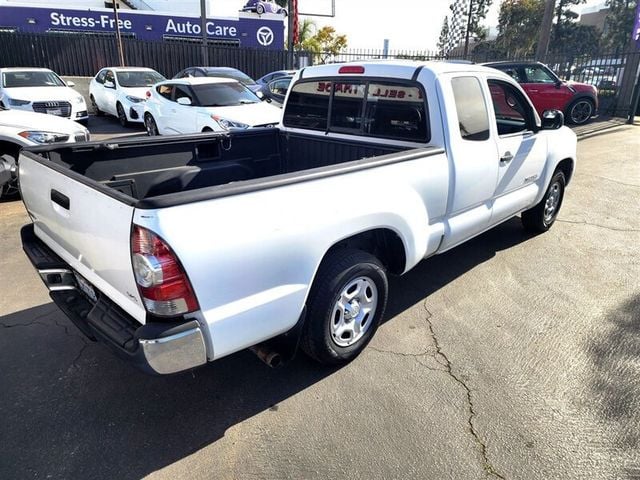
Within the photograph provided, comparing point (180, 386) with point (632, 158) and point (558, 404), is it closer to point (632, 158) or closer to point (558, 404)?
point (558, 404)

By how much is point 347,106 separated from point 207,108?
5.43 m

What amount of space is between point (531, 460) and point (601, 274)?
2900 mm

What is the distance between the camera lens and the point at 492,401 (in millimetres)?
2832

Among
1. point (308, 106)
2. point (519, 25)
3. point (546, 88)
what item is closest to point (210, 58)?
point (546, 88)

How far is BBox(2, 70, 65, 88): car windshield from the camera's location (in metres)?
11.0

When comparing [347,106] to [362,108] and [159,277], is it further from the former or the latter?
[159,277]

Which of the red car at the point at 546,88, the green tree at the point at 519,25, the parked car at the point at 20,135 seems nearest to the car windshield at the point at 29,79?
the parked car at the point at 20,135

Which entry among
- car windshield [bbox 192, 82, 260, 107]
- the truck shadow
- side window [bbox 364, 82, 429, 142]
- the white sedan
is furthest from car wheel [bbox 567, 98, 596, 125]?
the truck shadow

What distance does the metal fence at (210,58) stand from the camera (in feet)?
52.2

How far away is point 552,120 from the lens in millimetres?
4715

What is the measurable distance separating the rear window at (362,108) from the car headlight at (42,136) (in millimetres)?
3912

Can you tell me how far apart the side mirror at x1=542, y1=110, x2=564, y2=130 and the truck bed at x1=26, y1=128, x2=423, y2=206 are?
207 centimetres

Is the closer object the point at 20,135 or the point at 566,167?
the point at 566,167

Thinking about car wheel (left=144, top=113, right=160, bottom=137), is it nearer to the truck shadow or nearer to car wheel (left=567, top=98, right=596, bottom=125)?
the truck shadow
